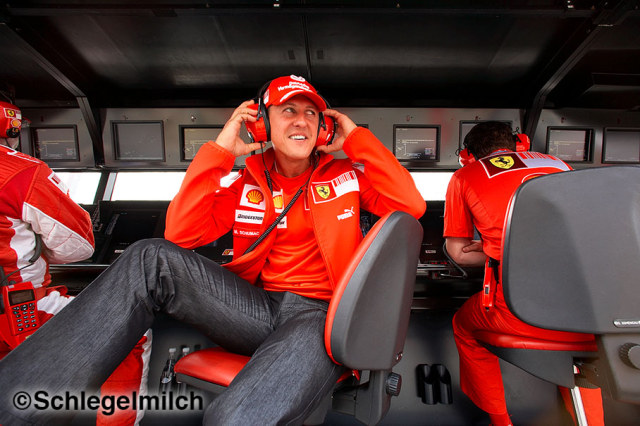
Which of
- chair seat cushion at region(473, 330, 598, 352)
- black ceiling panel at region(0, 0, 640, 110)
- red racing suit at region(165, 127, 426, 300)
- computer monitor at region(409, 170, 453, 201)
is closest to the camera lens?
chair seat cushion at region(473, 330, 598, 352)

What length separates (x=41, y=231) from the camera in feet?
4.47

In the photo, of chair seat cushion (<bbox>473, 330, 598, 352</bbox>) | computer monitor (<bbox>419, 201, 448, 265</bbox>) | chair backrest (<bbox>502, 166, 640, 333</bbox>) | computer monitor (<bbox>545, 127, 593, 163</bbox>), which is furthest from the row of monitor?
chair backrest (<bbox>502, 166, 640, 333</bbox>)

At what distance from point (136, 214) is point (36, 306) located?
1010 mm

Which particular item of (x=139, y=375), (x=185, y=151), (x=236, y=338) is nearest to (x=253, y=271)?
(x=236, y=338)

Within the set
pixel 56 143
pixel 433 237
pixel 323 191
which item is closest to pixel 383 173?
pixel 323 191

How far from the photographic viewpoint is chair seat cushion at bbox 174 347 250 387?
93 centimetres

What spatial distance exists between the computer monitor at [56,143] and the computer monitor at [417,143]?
2228 mm

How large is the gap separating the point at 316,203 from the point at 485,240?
744mm

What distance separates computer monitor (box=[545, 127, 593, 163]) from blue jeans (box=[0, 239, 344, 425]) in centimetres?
231

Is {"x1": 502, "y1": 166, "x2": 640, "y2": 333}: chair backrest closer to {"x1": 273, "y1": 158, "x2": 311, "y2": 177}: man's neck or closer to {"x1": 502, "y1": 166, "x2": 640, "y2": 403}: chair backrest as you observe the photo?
{"x1": 502, "y1": 166, "x2": 640, "y2": 403}: chair backrest

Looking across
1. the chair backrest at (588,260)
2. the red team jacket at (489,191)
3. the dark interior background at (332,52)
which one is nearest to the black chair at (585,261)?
the chair backrest at (588,260)

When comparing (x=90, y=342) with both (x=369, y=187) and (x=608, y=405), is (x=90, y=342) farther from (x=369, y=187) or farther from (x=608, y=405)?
(x=608, y=405)

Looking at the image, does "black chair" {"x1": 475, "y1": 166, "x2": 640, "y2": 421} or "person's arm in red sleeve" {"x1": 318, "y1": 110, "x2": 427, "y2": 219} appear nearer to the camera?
"black chair" {"x1": 475, "y1": 166, "x2": 640, "y2": 421}

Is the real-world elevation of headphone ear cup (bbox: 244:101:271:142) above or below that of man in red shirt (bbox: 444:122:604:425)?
above
